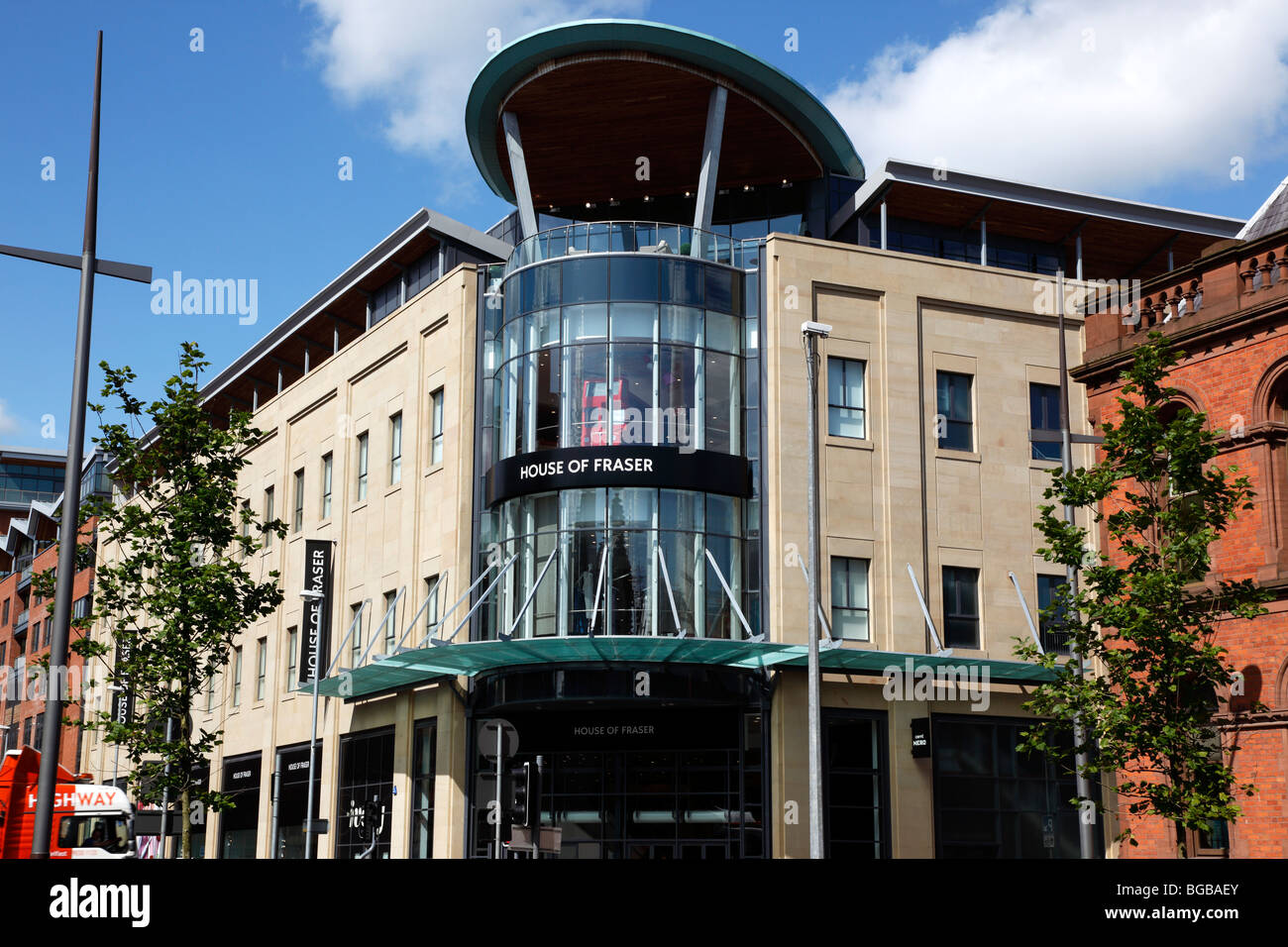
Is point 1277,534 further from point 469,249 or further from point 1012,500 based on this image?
point 469,249

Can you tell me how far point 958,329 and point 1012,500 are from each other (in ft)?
16.0

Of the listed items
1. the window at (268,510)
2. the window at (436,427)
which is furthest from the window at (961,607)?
the window at (268,510)

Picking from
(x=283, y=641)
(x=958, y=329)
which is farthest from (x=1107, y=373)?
(x=283, y=641)

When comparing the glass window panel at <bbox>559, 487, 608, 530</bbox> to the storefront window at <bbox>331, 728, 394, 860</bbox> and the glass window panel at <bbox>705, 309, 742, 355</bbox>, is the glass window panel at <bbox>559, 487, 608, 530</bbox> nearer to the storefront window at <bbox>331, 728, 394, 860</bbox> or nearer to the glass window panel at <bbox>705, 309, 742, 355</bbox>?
the glass window panel at <bbox>705, 309, 742, 355</bbox>

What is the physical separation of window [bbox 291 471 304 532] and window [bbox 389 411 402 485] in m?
7.70

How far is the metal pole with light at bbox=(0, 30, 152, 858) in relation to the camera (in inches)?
567

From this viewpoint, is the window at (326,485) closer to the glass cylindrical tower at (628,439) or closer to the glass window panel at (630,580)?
the glass cylindrical tower at (628,439)

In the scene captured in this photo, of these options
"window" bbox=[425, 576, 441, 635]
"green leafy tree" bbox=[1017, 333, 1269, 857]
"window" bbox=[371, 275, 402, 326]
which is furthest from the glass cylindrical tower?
"window" bbox=[371, 275, 402, 326]

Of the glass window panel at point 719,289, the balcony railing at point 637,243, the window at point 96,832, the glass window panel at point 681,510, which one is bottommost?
the window at point 96,832

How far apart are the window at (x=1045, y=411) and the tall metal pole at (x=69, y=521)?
27.5 meters

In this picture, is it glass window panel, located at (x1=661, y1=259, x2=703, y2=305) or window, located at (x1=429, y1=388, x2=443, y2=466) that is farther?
window, located at (x1=429, y1=388, x2=443, y2=466)

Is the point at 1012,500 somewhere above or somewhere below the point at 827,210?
below

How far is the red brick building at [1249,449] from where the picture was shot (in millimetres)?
23203
